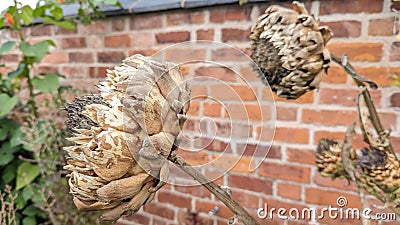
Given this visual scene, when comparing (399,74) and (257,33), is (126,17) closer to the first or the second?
(399,74)

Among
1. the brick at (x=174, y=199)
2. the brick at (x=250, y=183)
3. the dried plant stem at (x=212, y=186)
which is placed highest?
the dried plant stem at (x=212, y=186)

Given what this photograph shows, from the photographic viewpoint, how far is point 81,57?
1.92m

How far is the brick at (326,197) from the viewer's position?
4.04 feet

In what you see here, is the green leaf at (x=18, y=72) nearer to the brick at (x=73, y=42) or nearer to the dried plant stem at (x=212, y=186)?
the brick at (x=73, y=42)

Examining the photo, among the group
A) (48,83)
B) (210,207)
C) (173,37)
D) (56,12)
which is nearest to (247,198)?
(210,207)

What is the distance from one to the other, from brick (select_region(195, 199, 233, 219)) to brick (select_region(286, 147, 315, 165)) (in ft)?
1.08

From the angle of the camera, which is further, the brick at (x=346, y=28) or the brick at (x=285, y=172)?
the brick at (x=285, y=172)

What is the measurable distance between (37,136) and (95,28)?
0.56m

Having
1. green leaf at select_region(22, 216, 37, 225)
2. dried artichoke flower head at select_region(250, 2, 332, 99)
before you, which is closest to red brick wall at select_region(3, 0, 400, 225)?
dried artichoke flower head at select_region(250, 2, 332, 99)

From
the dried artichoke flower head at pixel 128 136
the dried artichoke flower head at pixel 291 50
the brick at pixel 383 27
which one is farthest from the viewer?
the brick at pixel 383 27

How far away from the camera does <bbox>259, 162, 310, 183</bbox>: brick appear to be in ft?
4.39

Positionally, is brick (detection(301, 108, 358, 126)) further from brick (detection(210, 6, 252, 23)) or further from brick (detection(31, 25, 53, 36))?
brick (detection(31, 25, 53, 36))

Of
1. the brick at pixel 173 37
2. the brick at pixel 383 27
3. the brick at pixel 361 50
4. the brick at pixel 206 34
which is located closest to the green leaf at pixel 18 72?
the brick at pixel 173 37

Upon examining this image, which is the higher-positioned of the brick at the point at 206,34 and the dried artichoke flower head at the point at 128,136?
the brick at the point at 206,34
